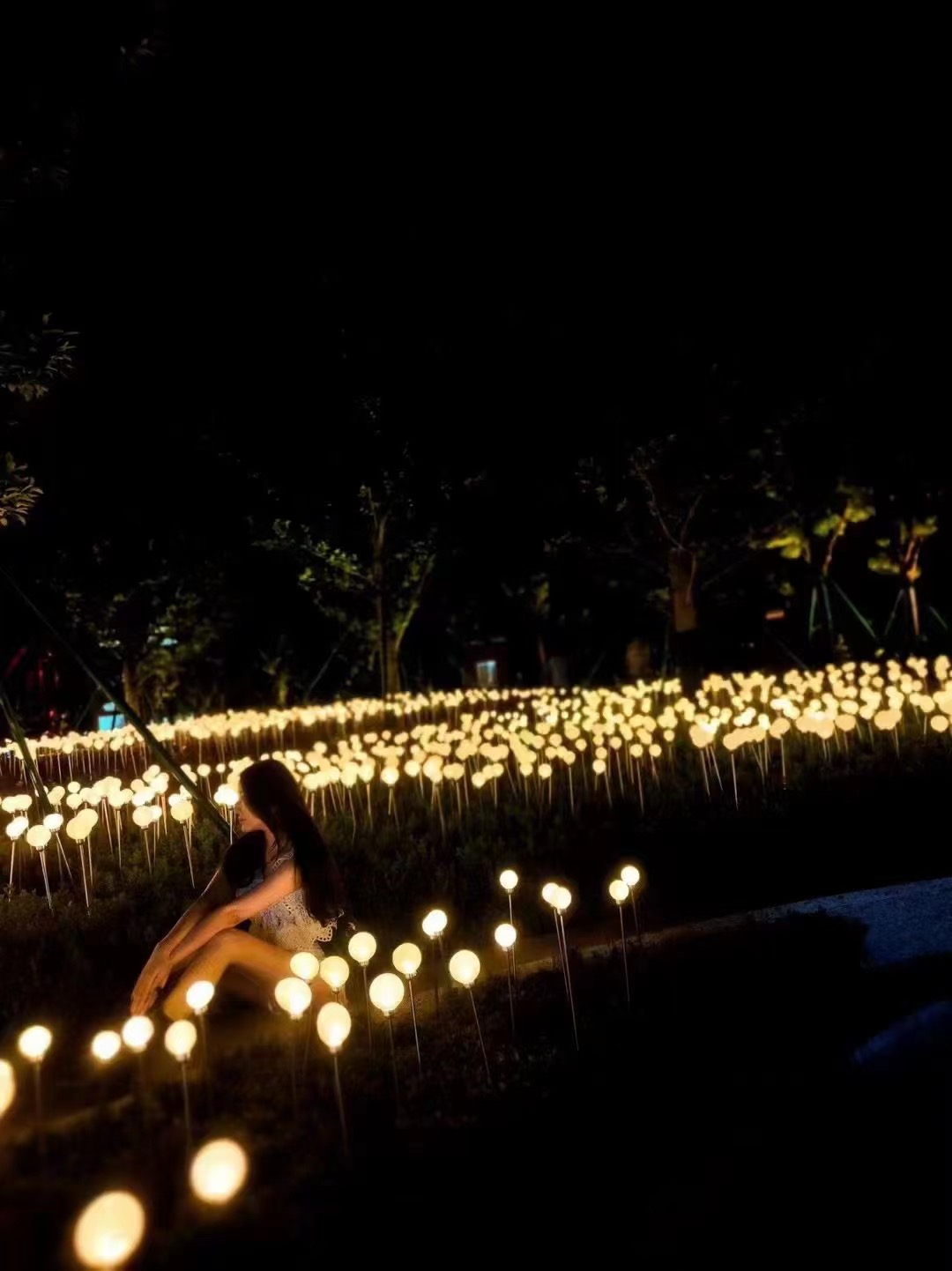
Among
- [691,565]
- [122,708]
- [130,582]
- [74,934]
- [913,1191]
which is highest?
[130,582]

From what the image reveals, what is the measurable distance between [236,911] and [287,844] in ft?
1.42

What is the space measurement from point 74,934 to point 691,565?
15.0 m

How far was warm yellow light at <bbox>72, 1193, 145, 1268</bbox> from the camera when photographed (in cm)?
243

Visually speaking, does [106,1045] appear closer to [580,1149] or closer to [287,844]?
[287,844]

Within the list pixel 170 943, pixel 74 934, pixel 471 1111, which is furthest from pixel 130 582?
pixel 471 1111

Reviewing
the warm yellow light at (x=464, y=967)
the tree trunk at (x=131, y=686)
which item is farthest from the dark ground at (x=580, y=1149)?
the tree trunk at (x=131, y=686)

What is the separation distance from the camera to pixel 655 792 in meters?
9.16

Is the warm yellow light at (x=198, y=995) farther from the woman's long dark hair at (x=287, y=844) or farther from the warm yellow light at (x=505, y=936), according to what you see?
the warm yellow light at (x=505, y=936)

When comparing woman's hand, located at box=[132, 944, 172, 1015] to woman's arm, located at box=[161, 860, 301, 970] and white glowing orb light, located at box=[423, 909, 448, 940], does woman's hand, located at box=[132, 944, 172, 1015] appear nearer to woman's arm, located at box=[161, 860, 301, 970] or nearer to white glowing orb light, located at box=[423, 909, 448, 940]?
woman's arm, located at box=[161, 860, 301, 970]

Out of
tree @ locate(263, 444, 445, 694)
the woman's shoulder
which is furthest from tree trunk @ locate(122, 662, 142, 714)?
the woman's shoulder

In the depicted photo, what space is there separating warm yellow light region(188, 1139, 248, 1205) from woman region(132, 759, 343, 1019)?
1.99 m

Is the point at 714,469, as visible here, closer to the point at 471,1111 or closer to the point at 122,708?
the point at 122,708

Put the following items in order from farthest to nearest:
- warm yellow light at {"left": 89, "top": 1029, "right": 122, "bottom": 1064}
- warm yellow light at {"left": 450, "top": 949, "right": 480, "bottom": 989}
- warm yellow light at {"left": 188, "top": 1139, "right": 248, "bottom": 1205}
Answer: warm yellow light at {"left": 450, "top": 949, "right": 480, "bottom": 989}, warm yellow light at {"left": 89, "top": 1029, "right": 122, "bottom": 1064}, warm yellow light at {"left": 188, "top": 1139, "right": 248, "bottom": 1205}

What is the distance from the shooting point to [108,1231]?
8.01 feet
